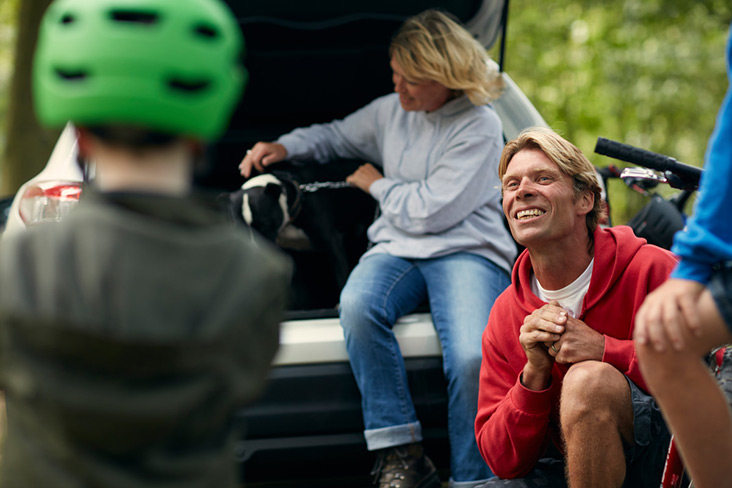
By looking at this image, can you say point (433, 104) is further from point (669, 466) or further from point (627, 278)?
point (669, 466)

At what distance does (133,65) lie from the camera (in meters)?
1.44

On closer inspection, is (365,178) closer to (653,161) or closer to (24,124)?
(653,161)

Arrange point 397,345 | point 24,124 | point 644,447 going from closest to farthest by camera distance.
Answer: point 644,447, point 397,345, point 24,124

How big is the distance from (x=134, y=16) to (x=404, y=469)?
2164 mm

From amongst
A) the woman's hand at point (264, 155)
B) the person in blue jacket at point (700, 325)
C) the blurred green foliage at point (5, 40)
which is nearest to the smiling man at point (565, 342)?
the person in blue jacket at point (700, 325)

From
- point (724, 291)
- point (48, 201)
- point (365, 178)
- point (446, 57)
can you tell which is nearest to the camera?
point (724, 291)

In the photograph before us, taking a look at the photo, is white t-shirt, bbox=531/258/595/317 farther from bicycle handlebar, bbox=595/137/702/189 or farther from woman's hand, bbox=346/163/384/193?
woman's hand, bbox=346/163/384/193

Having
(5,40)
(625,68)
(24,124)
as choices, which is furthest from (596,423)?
(5,40)

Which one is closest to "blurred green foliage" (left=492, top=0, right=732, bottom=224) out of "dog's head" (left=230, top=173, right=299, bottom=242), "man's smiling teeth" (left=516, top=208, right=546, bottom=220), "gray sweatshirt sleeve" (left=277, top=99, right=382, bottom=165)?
"gray sweatshirt sleeve" (left=277, top=99, right=382, bottom=165)

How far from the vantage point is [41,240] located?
1.42m

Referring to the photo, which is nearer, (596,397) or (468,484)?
(596,397)

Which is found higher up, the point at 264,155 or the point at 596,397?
the point at 264,155

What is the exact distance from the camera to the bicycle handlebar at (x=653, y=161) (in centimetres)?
280

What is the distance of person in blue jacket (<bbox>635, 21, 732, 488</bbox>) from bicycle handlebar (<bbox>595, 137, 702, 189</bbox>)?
87cm
